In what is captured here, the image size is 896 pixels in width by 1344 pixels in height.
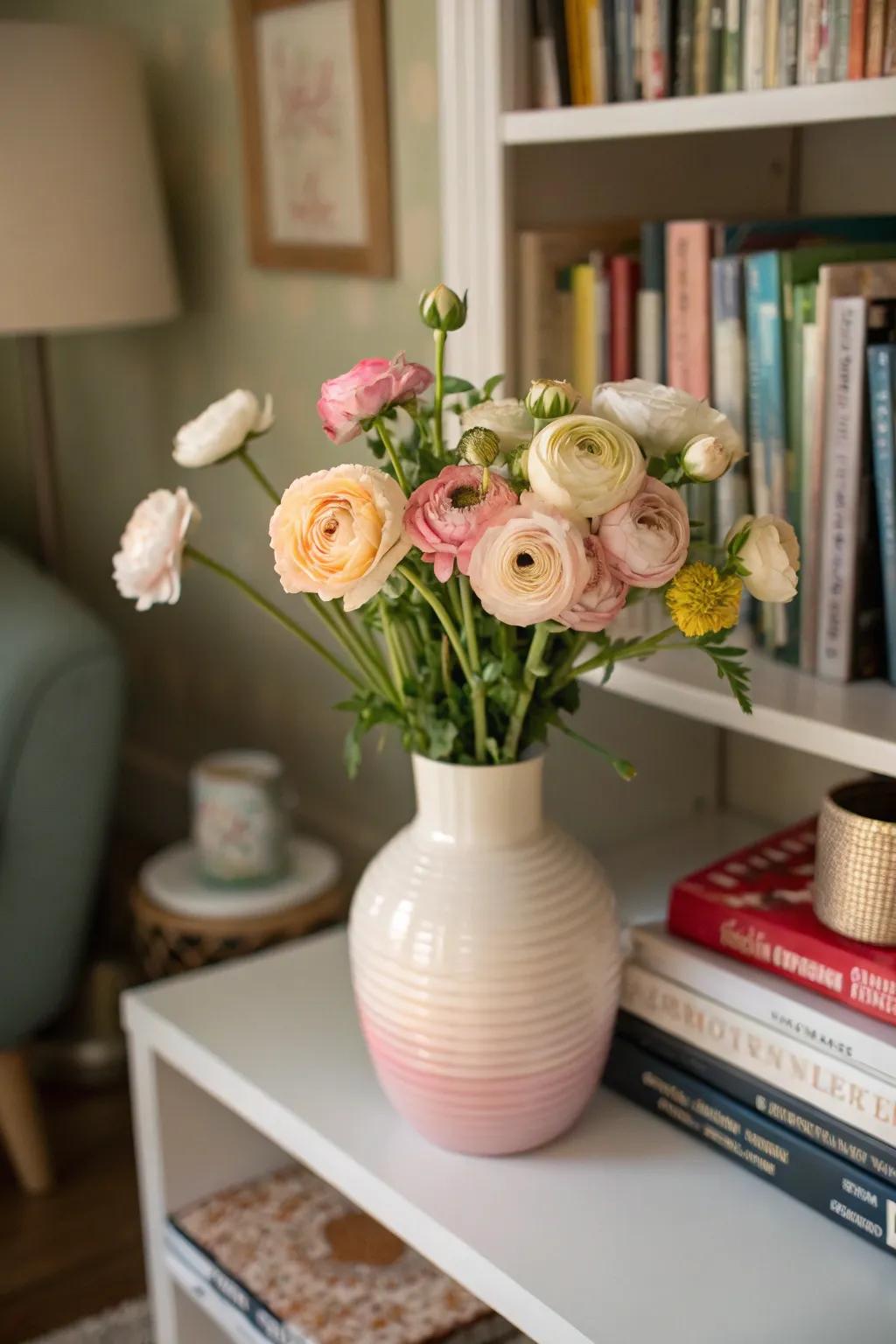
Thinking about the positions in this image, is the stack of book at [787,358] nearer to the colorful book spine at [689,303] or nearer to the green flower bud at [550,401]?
the colorful book spine at [689,303]

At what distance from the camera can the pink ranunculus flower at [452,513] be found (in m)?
0.80

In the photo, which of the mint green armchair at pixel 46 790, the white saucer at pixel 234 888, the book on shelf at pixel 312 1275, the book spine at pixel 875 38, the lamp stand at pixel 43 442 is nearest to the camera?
the book spine at pixel 875 38

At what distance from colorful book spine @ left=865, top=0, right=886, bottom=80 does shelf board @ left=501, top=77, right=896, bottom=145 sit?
0.02m

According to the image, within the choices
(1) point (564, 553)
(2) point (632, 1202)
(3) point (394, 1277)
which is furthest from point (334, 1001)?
(1) point (564, 553)

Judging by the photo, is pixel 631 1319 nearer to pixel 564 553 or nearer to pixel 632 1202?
pixel 632 1202

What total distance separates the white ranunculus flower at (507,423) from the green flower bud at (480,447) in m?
0.04

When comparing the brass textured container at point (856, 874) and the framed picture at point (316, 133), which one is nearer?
the brass textured container at point (856, 874)

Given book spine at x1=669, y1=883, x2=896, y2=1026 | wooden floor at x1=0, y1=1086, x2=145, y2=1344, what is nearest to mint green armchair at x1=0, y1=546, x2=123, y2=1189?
wooden floor at x1=0, y1=1086, x2=145, y2=1344

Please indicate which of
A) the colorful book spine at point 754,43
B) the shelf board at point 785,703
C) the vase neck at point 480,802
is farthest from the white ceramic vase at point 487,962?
the colorful book spine at point 754,43

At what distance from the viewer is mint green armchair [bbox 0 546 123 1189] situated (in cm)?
154

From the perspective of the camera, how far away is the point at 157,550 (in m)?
0.97

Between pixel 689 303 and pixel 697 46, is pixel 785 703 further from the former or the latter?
pixel 697 46

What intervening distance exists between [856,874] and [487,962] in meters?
0.25

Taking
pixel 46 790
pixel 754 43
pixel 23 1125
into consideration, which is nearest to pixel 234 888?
pixel 46 790
